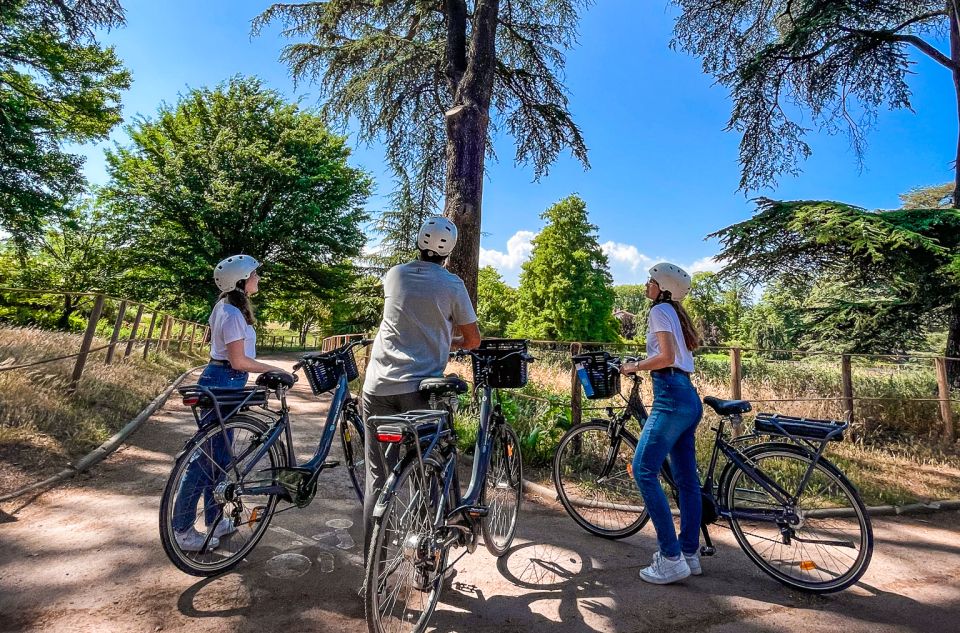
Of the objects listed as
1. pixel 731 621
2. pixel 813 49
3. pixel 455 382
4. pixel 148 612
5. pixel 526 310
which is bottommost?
pixel 148 612

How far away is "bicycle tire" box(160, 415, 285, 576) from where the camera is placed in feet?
8.20

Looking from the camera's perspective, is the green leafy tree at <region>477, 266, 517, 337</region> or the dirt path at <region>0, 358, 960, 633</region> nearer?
the dirt path at <region>0, 358, 960, 633</region>

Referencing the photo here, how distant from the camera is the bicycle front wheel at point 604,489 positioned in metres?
3.52

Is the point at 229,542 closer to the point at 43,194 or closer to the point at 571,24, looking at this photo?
the point at 571,24

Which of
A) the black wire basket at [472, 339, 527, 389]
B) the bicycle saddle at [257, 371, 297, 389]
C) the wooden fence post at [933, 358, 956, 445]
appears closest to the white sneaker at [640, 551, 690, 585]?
the black wire basket at [472, 339, 527, 389]

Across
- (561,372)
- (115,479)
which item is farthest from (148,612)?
(561,372)

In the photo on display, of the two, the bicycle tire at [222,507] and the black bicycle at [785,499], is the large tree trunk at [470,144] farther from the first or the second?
the bicycle tire at [222,507]

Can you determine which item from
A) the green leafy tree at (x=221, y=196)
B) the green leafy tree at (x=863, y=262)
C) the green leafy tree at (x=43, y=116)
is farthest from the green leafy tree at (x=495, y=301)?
the green leafy tree at (x=863, y=262)

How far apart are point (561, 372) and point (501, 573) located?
602 cm

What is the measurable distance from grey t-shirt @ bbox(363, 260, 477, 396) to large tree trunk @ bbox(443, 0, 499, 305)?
411 centimetres

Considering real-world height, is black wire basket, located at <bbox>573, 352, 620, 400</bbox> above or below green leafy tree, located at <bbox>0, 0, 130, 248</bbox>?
below

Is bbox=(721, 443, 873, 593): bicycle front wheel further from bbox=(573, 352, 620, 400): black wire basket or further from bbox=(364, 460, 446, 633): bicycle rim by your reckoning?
bbox=(364, 460, 446, 633): bicycle rim

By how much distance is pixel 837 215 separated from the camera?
7664 mm

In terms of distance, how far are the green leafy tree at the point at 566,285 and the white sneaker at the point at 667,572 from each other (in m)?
30.7
